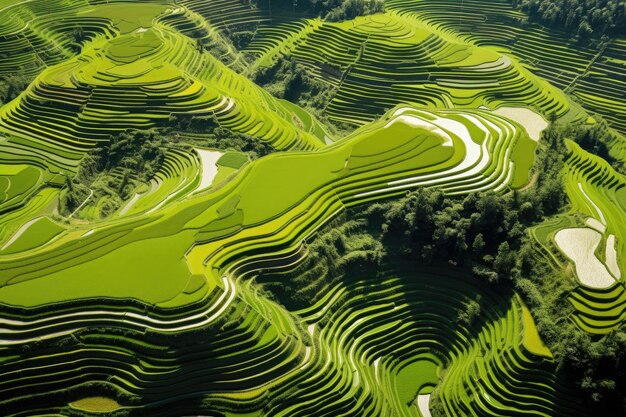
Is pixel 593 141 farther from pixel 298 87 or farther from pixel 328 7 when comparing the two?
pixel 328 7

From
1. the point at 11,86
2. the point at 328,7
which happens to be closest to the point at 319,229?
the point at 11,86

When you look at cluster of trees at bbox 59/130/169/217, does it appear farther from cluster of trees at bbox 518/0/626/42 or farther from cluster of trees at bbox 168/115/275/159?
cluster of trees at bbox 518/0/626/42

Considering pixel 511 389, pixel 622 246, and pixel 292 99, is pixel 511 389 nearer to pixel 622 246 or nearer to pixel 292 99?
pixel 622 246

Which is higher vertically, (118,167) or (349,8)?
(349,8)

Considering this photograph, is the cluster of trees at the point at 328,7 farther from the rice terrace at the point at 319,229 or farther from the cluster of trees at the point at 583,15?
the cluster of trees at the point at 583,15

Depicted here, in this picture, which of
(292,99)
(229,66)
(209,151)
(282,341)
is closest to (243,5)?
(229,66)

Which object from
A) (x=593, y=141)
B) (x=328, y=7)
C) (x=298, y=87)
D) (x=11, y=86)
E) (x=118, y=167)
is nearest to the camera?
(x=118, y=167)
